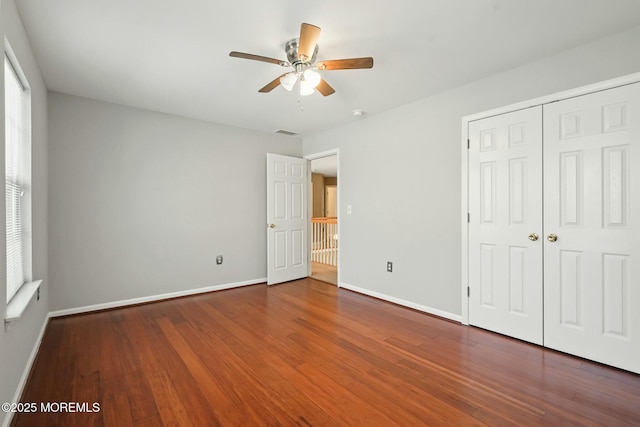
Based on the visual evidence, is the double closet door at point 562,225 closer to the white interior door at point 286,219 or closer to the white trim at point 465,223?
the white trim at point 465,223

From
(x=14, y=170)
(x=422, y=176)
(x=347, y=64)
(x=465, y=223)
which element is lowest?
(x=465, y=223)

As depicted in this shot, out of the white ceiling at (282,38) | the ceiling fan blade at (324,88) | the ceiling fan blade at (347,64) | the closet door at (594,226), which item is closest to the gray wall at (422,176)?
the white ceiling at (282,38)

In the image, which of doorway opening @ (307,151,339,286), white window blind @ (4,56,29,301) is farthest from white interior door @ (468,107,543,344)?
white window blind @ (4,56,29,301)

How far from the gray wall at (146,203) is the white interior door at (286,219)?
210 millimetres

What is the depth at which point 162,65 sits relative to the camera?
2.62 m

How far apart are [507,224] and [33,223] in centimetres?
413

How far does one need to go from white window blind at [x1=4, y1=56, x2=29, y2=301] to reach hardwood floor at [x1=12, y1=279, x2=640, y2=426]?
31.1 inches

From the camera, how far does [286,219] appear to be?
16.0ft

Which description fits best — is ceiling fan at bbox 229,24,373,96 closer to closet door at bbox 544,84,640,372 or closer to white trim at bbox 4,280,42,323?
closet door at bbox 544,84,640,372

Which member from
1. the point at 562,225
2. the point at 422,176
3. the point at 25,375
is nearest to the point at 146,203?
the point at 25,375

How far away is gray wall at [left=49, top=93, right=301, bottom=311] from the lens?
329cm

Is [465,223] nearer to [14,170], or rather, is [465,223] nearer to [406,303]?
[406,303]

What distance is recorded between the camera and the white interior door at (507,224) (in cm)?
259

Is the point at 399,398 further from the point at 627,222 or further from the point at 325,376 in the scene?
the point at 627,222
